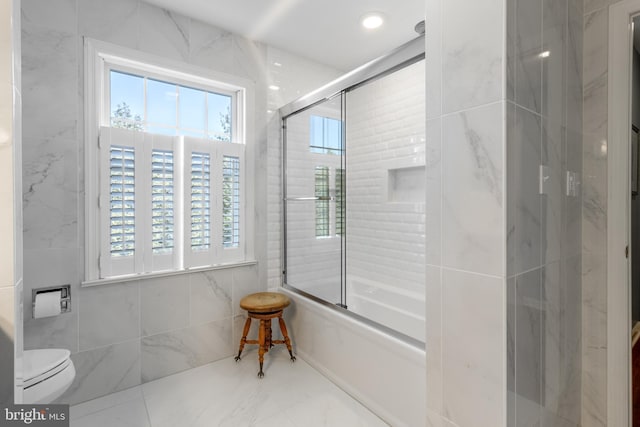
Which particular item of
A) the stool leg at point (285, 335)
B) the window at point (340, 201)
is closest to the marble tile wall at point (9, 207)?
the stool leg at point (285, 335)

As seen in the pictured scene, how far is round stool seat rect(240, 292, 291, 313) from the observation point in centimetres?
236

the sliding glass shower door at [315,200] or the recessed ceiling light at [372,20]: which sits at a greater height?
the recessed ceiling light at [372,20]

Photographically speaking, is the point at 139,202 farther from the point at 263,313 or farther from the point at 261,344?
the point at 261,344

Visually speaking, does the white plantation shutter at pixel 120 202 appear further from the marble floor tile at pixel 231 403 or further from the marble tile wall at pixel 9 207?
the marble tile wall at pixel 9 207

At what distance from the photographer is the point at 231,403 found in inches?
78.5

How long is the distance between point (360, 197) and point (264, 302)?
4.59ft

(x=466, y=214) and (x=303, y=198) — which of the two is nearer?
(x=466, y=214)

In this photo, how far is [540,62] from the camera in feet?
3.98

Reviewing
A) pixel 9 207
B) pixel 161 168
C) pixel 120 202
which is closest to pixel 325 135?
pixel 161 168

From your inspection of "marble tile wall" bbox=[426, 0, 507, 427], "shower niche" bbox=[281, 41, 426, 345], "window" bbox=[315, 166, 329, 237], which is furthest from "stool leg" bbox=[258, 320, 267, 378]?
"marble tile wall" bbox=[426, 0, 507, 427]

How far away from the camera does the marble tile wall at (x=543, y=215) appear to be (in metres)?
1.08

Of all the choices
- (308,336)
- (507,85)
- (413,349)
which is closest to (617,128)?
(507,85)

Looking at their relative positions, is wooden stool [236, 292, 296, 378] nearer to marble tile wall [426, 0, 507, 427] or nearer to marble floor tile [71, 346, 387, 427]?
marble floor tile [71, 346, 387, 427]

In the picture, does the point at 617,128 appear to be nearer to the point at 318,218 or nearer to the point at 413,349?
the point at 413,349
